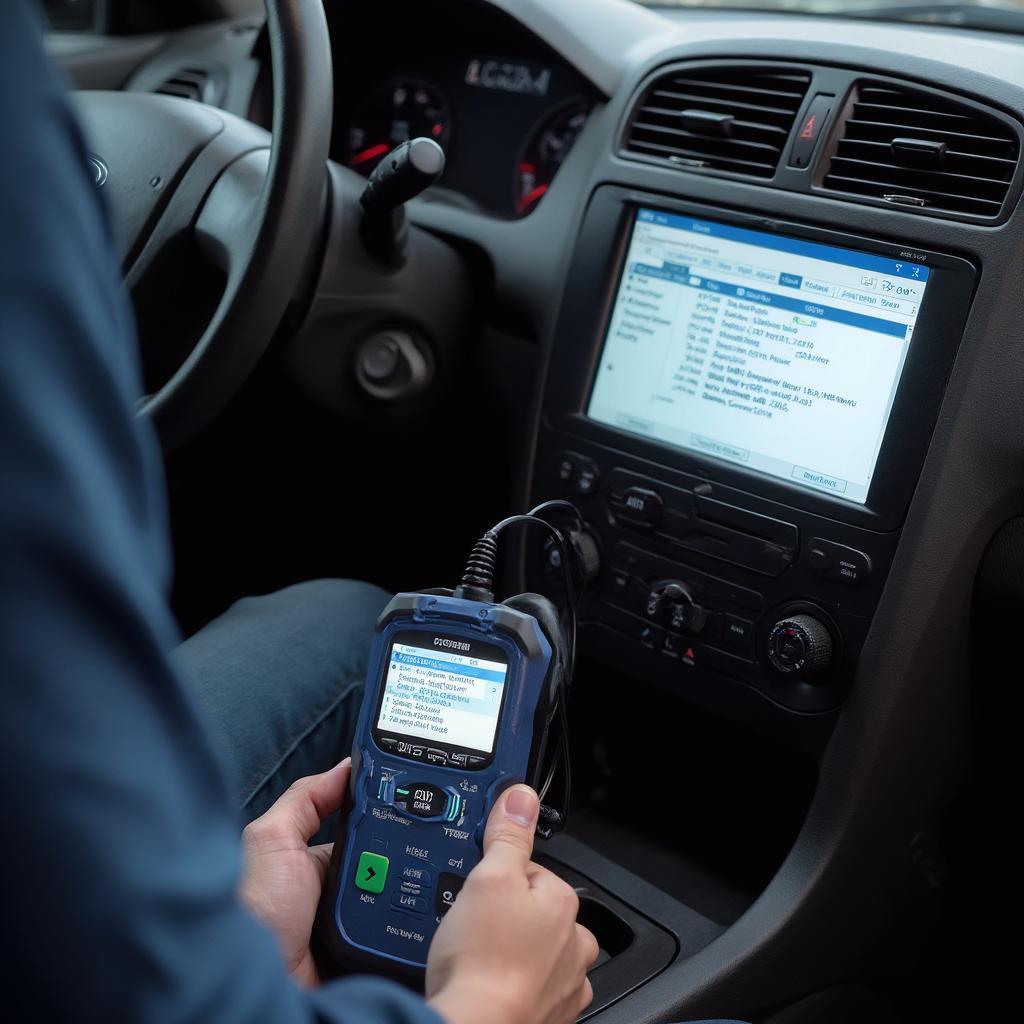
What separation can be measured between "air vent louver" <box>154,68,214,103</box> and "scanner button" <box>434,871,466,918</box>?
4.09 ft

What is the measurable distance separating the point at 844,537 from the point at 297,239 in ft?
1.84

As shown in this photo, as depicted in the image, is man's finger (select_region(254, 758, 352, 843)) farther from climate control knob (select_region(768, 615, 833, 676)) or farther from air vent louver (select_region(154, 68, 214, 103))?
air vent louver (select_region(154, 68, 214, 103))

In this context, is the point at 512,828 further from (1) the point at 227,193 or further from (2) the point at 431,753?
(1) the point at 227,193

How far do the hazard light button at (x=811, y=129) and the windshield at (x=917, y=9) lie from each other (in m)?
0.38

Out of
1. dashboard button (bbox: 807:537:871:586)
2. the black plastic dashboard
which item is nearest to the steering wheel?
the black plastic dashboard

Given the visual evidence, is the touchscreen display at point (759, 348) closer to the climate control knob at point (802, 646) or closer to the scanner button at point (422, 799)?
the climate control knob at point (802, 646)

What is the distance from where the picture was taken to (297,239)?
1165 millimetres

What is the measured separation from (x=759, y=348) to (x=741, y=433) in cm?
8

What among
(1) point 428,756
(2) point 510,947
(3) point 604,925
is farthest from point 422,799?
(3) point 604,925

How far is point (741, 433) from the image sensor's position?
120 centimetres

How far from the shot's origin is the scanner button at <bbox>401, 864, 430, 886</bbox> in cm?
92

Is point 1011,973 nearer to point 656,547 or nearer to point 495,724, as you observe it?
point 656,547

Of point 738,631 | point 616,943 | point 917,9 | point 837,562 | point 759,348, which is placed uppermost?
point 917,9

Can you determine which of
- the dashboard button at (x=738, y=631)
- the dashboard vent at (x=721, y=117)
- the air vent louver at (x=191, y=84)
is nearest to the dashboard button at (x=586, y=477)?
the dashboard button at (x=738, y=631)
